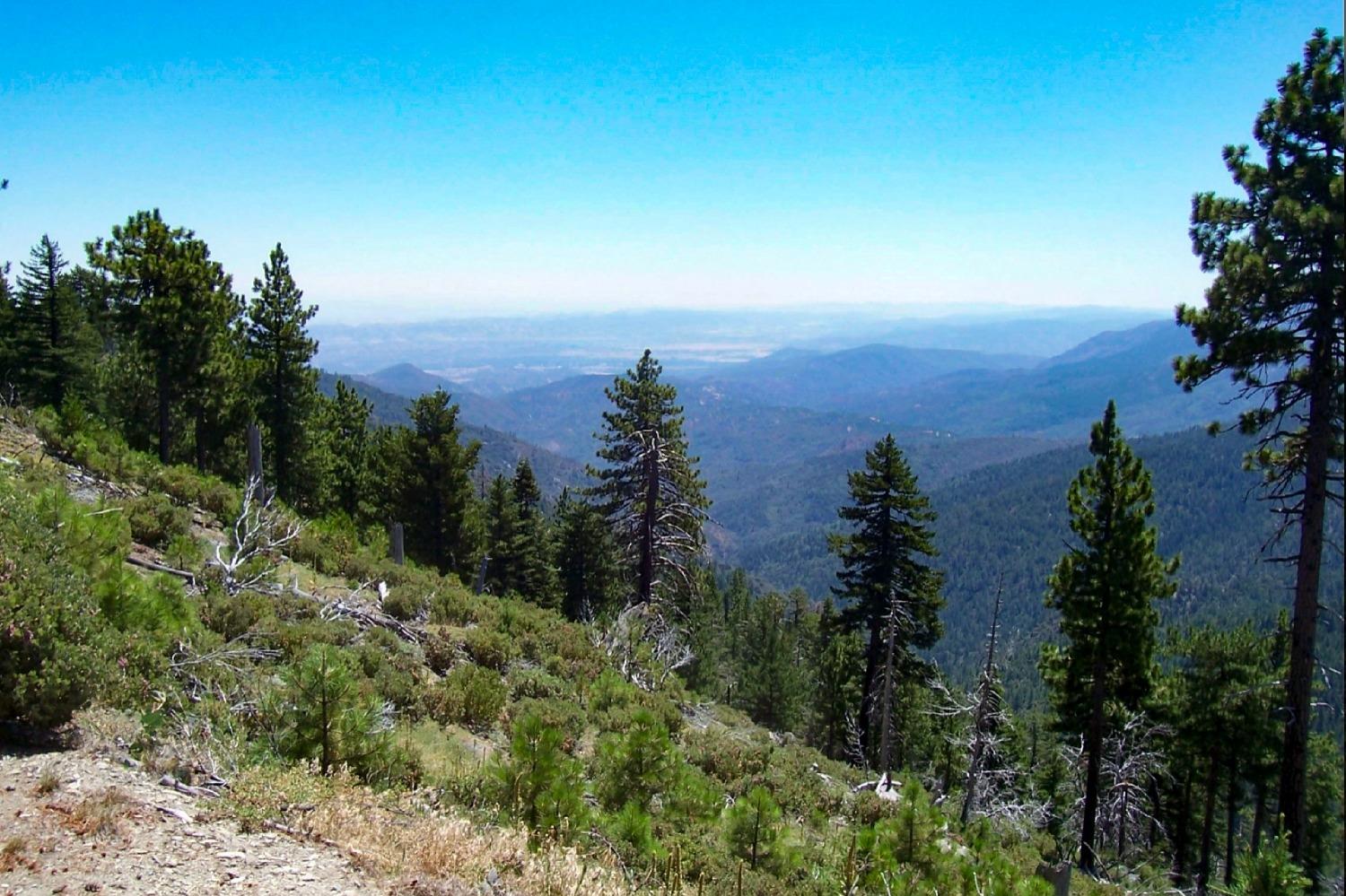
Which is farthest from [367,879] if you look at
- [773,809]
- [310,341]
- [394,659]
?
[310,341]

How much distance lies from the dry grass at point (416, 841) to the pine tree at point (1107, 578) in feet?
48.6

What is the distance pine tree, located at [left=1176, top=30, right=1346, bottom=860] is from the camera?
941cm

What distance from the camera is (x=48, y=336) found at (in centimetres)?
2905

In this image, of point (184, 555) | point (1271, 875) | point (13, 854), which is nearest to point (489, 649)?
point (184, 555)

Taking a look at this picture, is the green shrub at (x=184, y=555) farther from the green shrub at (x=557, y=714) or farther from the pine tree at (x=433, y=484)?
the pine tree at (x=433, y=484)

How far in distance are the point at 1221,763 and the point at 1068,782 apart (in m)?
7.52

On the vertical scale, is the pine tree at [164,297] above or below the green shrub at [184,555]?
above

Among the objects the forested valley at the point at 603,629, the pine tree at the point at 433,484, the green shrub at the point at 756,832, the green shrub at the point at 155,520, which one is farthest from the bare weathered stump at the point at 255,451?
the green shrub at the point at 756,832

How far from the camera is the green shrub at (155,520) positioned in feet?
37.3

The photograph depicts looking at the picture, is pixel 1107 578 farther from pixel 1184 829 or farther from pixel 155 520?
pixel 155 520

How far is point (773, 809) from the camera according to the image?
658 centimetres

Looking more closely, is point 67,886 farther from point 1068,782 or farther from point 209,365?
point 1068,782

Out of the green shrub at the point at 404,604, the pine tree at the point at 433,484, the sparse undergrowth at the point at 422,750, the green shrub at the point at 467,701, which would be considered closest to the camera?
the sparse undergrowth at the point at 422,750

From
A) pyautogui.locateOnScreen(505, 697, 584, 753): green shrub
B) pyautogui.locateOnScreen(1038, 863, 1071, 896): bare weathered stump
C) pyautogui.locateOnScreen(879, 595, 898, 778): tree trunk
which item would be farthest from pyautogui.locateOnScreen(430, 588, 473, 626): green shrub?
pyautogui.locateOnScreen(879, 595, 898, 778): tree trunk
